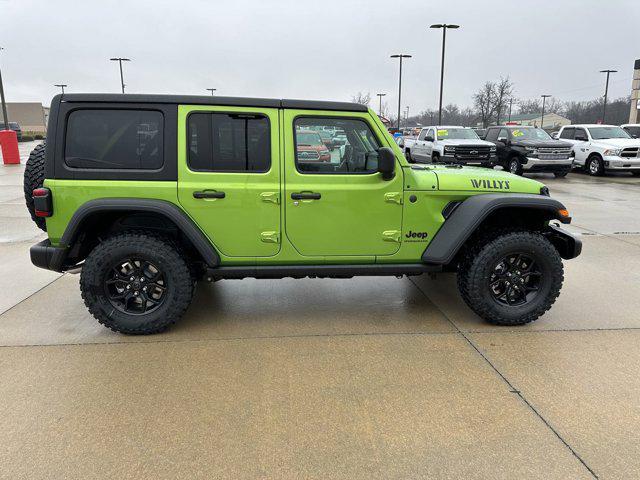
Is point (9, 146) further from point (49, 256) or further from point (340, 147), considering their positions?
point (340, 147)

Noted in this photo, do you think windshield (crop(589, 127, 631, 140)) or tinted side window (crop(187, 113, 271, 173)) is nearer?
tinted side window (crop(187, 113, 271, 173))

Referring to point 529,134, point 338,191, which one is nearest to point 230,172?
point 338,191

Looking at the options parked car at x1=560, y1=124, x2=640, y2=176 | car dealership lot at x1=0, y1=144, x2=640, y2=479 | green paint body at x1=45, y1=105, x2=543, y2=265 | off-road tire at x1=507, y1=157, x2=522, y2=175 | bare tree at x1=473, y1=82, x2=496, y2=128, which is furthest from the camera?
bare tree at x1=473, y1=82, x2=496, y2=128

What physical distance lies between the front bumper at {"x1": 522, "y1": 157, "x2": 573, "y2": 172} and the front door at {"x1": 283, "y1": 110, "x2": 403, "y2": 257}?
13784 mm

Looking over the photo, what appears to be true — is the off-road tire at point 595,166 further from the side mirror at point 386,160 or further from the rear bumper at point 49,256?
the rear bumper at point 49,256

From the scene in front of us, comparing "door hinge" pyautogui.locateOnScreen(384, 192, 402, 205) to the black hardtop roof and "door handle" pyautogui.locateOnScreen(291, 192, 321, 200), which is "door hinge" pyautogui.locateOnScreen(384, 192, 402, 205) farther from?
the black hardtop roof

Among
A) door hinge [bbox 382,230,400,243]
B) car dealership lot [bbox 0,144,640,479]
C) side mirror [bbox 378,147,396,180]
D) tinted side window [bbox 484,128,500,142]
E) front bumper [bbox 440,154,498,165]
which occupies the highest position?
tinted side window [bbox 484,128,500,142]

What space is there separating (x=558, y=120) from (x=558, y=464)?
130672 millimetres

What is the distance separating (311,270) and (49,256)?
198 cm

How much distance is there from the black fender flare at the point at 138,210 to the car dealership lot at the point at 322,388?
2.53 ft

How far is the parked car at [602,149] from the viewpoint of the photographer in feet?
53.7

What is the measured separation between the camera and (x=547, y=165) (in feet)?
52.5

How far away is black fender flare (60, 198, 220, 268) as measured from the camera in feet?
11.7

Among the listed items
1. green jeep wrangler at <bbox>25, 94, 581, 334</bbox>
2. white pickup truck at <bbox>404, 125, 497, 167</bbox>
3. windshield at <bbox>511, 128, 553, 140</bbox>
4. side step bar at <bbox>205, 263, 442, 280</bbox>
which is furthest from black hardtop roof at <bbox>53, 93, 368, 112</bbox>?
windshield at <bbox>511, 128, 553, 140</bbox>
